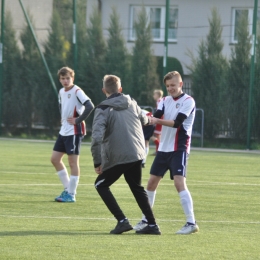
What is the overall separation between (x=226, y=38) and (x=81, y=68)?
19.9 ft

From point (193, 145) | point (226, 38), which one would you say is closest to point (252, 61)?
point (193, 145)

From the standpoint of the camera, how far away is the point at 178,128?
9203 millimetres

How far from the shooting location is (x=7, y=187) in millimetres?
13883

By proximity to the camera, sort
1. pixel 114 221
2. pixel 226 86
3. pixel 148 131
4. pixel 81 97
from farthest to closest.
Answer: pixel 226 86 → pixel 148 131 → pixel 81 97 → pixel 114 221

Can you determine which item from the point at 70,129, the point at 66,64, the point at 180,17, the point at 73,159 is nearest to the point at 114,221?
the point at 73,159

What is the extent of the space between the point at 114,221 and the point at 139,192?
117 centimetres

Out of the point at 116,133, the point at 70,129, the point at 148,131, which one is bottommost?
the point at 148,131

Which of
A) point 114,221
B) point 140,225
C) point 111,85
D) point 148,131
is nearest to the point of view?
point 111,85

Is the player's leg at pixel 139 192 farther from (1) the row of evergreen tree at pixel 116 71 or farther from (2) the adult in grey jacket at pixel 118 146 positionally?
(1) the row of evergreen tree at pixel 116 71

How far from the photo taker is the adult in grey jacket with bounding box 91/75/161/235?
865cm

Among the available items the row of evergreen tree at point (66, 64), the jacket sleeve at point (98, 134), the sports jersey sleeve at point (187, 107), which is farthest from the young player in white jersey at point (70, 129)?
the row of evergreen tree at point (66, 64)

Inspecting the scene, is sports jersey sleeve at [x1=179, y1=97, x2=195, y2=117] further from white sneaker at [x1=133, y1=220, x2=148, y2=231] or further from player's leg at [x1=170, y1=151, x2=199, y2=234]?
white sneaker at [x1=133, y1=220, x2=148, y2=231]

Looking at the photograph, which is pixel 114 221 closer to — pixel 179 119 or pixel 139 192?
pixel 139 192

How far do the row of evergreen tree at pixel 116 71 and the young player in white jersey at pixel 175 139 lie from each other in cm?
1809
